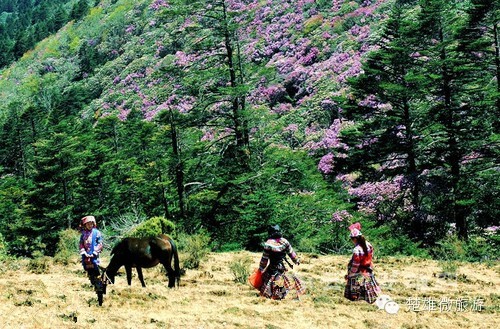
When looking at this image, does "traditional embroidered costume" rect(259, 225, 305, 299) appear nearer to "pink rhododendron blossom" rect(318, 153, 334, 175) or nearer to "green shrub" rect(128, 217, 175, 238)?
"green shrub" rect(128, 217, 175, 238)

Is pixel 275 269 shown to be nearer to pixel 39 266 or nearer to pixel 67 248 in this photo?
pixel 39 266

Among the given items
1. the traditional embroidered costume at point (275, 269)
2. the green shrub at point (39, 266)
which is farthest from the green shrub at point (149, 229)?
the traditional embroidered costume at point (275, 269)

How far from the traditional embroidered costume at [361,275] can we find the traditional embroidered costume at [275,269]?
1.09 m

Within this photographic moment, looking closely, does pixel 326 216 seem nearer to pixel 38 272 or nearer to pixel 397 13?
pixel 397 13

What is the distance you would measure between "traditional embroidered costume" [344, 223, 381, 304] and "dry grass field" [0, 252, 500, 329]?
1.06 feet

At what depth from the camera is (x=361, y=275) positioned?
378 inches

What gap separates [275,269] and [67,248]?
38.3ft

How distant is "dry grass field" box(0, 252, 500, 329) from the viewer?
25.8 feet

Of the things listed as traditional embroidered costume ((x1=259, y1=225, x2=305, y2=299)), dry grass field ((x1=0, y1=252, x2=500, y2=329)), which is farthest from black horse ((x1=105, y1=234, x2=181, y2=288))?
traditional embroidered costume ((x1=259, y1=225, x2=305, y2=299))

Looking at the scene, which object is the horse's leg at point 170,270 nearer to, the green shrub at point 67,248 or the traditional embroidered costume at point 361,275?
the traditional embroidered costume at point 361,275

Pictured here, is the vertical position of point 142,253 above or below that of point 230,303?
above

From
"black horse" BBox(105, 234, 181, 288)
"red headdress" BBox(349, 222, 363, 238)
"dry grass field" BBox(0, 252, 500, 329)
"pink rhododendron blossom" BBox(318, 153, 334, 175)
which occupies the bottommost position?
"dry grass field" BBox(0, 252, 500, 329)

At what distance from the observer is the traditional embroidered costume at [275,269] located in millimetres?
9781

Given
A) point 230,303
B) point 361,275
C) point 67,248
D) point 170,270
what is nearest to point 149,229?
point 67,248
